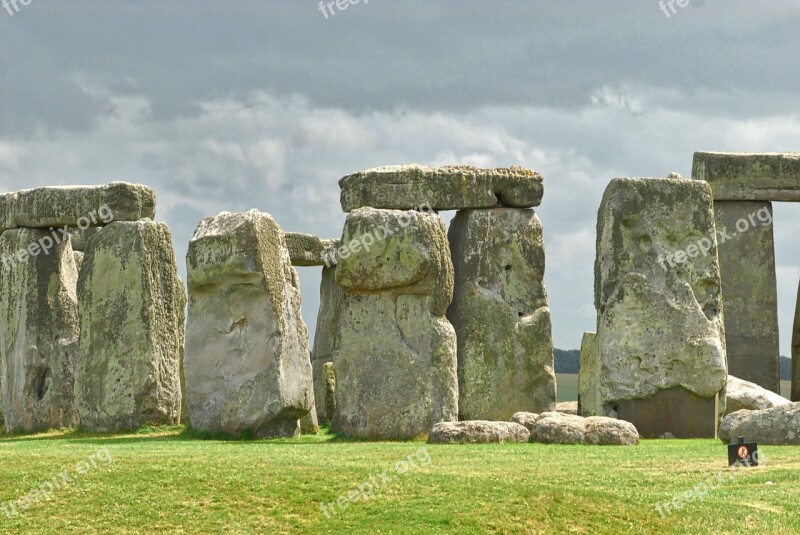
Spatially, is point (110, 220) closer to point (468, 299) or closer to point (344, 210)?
point (344, 210)

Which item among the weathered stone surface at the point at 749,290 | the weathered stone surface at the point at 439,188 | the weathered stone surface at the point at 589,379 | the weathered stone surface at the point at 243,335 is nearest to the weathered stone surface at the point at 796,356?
the weathered stone surface at the point at 749,290

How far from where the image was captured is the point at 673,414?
84.7ft

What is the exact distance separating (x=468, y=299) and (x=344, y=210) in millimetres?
2689

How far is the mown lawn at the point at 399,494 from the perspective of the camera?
1702 cm

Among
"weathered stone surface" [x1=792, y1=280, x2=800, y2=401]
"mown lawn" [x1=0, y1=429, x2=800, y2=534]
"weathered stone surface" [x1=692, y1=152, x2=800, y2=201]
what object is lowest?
"mown lawn" [x1=0, y1=429, x2=800, y2=534]

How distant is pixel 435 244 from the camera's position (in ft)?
78.4

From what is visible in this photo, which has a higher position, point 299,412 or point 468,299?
Answer: point 468,299

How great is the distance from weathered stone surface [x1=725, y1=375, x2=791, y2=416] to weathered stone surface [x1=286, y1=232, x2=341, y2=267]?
9.60 meters

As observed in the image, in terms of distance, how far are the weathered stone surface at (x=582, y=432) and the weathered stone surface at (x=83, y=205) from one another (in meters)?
8.92

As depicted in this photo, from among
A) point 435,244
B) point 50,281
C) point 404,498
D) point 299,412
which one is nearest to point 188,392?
point 299,412

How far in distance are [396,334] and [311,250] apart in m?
11.8

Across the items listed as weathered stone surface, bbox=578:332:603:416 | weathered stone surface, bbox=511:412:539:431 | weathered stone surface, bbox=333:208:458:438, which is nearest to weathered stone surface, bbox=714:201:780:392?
weathered stone surface, bbox=578:332:603:416

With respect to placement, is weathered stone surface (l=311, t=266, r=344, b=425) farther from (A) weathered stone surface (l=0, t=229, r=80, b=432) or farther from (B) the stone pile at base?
(A) weathered stone surface (l=0, t=229, r=80, b=432)

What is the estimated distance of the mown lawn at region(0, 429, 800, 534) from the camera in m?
17.0
